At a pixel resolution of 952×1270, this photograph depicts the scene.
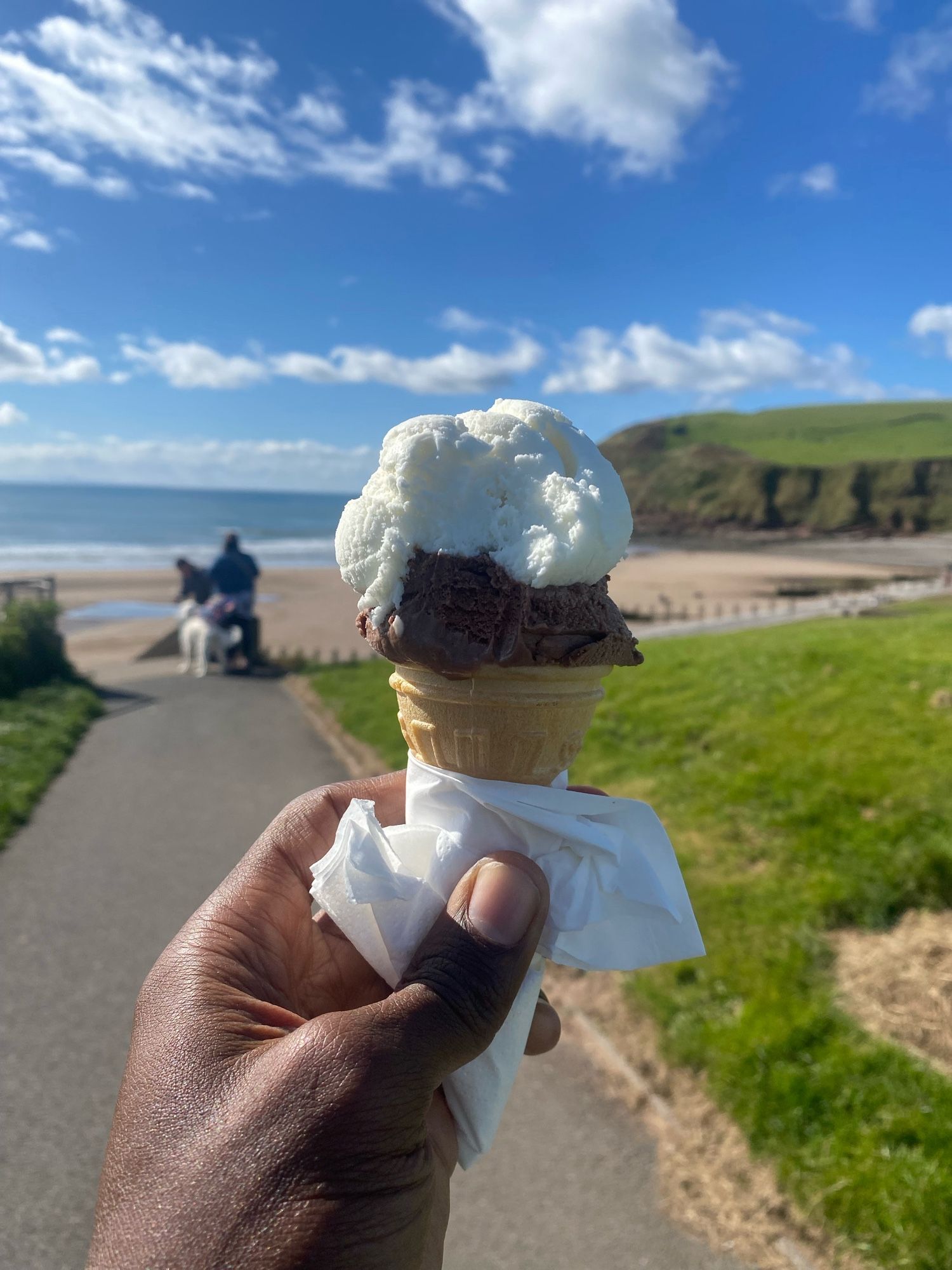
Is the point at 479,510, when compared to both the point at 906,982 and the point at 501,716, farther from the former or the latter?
the point at 906,982

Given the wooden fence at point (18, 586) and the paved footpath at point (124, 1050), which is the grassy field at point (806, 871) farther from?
the wooden fence at point (18, 586)

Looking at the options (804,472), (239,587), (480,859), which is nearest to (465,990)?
(480,859)

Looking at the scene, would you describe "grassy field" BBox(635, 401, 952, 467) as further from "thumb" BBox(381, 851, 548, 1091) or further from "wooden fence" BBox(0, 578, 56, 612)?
"thumb" BBox(381, 851, 548, 1091)

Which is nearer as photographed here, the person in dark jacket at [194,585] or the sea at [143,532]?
the person in dark jacket at [194,585]

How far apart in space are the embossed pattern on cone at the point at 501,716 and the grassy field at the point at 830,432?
110m

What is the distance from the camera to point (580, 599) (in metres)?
2.36

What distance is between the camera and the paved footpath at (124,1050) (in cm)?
389

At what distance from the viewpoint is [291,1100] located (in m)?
1.70

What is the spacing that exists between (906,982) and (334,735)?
8.26 metres

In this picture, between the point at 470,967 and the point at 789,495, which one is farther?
the point at 789,495

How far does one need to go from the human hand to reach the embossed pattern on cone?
0.31 meters

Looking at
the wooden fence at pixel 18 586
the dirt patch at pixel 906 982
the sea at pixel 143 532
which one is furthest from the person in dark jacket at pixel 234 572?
the sea at pixel 143 532

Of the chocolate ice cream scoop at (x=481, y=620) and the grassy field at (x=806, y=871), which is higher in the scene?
the chocolate ice cream scoop at (x=481, y=620)

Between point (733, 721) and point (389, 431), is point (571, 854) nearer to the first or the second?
point (389, 431)
